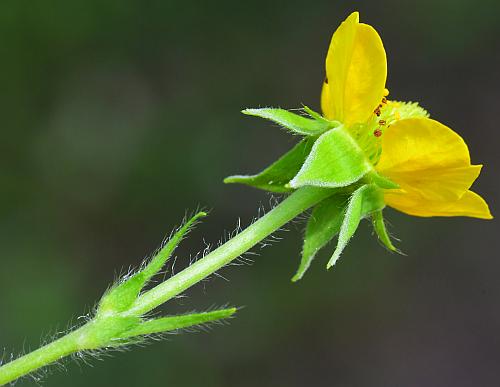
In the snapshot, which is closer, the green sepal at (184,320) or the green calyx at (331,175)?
the green sepal at (184,320)

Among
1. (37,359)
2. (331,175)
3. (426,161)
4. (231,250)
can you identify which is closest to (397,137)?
(426,161)

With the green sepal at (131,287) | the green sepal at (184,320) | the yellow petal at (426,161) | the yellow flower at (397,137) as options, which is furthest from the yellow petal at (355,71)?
the green sepal at (184,320)

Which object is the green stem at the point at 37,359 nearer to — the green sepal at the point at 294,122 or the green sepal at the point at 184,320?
the green sepal at the point at 184,320

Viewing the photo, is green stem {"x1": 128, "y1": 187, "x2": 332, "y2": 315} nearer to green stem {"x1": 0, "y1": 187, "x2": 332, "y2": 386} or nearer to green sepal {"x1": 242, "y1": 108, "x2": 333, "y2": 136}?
green stem {"x1": 0, "y1": 187, "x2": 332, "y2": 386}

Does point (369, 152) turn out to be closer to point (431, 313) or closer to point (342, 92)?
point (342, 92)

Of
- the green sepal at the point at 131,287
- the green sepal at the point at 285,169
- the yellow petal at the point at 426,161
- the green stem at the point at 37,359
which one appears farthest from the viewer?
the green sepal at the point at 285,169

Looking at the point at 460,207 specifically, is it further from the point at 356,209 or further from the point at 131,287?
the point at 131,287

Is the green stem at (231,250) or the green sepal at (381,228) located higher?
the green stem at (231,250)

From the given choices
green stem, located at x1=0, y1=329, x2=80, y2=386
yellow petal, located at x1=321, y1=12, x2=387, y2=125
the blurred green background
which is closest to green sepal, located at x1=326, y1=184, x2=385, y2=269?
yellow petal, located at x1=321, y1=12, x2=387, y2=125
